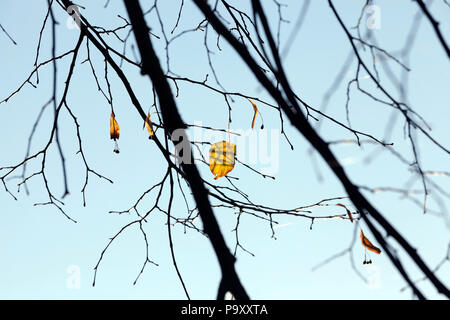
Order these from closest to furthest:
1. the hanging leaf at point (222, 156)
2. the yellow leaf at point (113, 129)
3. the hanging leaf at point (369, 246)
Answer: the hanging leaf at point (369, 246) → the hanging leaf at point (222, 156) → the yellow leaf at point (113, 129)

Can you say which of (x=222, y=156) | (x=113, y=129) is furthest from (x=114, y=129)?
(x=222, y=156)

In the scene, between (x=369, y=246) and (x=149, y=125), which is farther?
(x=149, y=125)

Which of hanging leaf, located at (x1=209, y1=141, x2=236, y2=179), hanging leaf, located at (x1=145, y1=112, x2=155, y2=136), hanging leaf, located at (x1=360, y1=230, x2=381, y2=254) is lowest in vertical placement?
hanging leaf, located at (x1=360, y1=230, x2=381, y2=254)

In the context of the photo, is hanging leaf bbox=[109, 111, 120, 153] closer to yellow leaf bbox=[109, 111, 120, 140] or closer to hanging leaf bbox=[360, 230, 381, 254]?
yellow leaf bbox=[109, 111, 120, 140]

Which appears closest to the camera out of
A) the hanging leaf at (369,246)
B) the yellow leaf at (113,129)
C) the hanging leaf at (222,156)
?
the hanging leaf at (369,246)

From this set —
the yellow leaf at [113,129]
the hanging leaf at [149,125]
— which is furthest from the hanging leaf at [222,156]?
the yellow leaf at [113,129]

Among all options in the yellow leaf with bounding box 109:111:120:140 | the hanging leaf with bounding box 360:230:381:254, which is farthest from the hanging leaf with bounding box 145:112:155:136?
the hanging leaf with bounding box 360:230:381:254

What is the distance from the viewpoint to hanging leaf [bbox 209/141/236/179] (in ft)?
3.59

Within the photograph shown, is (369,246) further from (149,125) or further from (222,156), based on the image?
(149,125)

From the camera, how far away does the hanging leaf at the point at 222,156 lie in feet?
3.59

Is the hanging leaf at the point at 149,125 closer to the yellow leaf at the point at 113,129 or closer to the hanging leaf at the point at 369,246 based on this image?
the yellow leaf at the point at 113,129

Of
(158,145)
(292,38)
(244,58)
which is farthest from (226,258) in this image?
(158,145)

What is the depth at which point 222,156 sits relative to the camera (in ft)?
3.59

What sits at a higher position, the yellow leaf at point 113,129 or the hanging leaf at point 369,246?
the yellow leaf at point 113,129
